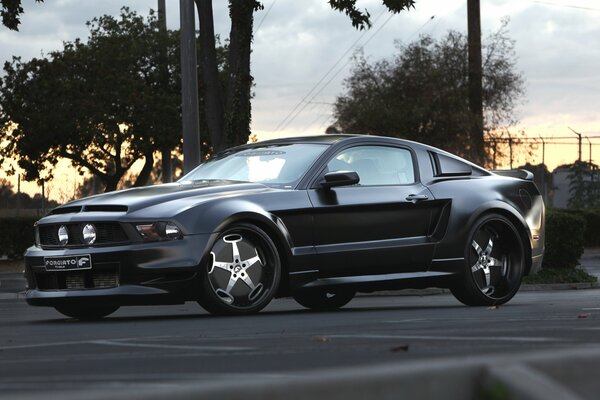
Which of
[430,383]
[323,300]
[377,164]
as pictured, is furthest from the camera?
[323,300]

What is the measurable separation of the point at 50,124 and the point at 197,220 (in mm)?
45868

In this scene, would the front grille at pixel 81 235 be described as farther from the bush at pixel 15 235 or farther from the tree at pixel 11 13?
the bush at pixel 15 235

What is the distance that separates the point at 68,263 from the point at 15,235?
18915 millimetres

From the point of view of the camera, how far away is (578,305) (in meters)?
11.4

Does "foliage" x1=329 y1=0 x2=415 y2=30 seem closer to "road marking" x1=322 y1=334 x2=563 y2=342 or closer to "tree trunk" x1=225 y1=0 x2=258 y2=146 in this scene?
"tree trunk" x1=225 y1=0 x2=258 y2=146

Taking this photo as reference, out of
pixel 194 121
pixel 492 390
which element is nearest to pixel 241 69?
pixel 194 121

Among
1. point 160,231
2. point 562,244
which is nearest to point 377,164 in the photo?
point 160,231

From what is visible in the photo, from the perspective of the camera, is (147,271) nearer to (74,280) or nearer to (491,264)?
(74,280)

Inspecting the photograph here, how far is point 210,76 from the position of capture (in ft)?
68.0

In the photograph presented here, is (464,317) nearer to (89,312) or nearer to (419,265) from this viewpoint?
(419,265)

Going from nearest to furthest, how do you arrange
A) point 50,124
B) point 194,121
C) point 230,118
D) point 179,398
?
point 179,398 → point 194,121 → point 230,118 → point 50,124

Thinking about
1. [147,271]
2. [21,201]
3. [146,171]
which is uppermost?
[147,271]

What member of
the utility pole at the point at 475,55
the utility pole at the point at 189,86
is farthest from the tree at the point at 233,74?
the utility pole at the point at 475,55

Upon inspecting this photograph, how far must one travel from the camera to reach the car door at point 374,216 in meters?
10.6
